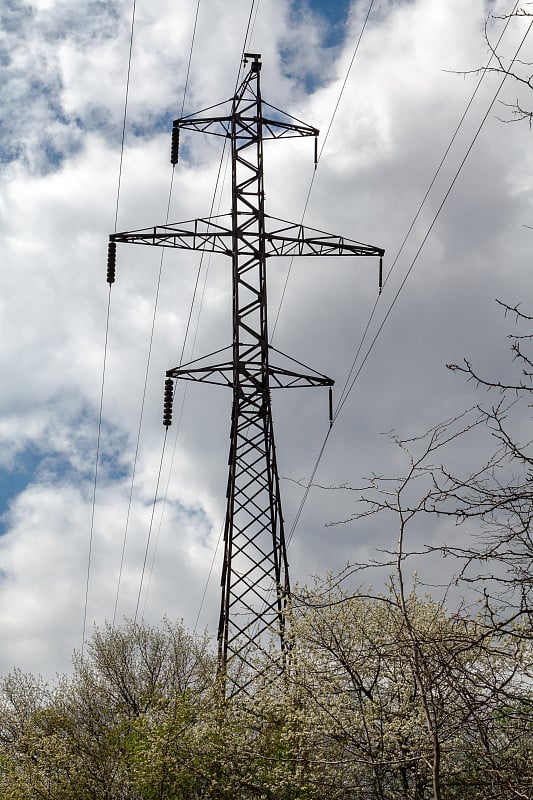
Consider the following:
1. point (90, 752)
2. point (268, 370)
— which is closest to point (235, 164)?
point (268, 370)

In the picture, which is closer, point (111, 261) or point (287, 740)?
point (287, 740)

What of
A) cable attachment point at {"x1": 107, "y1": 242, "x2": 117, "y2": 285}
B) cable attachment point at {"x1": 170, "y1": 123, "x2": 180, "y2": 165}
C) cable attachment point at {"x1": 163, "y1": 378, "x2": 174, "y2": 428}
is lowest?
cable attachment point at {"x1": 163, "y1": 378, "x2": 174, "y2": 428}

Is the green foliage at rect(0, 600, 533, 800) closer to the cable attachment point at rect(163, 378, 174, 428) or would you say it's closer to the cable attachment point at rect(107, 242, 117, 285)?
the cable attachment point at rect(163, 378, 174, 428)

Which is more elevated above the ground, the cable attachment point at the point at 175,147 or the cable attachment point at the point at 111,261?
the cable attachment point at the point at 175,147

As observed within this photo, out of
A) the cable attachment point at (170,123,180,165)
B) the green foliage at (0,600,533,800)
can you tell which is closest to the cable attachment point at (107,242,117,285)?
the cable attachment point at (170,123,180,165)

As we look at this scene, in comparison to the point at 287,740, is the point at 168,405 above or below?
above

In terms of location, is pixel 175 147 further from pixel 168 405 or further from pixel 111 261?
pixel 168 405

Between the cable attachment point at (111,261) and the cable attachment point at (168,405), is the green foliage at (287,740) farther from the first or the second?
the cable attachment point at (111,261)

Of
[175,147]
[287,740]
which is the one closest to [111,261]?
[175,147]

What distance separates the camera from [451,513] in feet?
16.5

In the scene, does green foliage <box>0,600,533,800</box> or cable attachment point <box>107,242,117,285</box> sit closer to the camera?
green foliage <box>0,600,533,800</box>

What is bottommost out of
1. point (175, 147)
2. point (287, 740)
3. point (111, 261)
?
point (287, 740)

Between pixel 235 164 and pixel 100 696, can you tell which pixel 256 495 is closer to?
pixel 235 164

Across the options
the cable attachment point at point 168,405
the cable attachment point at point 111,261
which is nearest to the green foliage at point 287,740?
the cable attachment point at point 168,405
